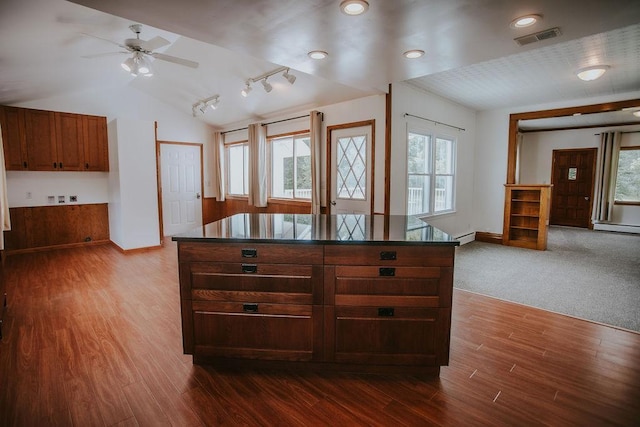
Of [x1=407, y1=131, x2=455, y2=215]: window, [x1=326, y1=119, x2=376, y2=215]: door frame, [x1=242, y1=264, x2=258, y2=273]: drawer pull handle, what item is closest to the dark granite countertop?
[x1=242, y1=264, x2=258, y2=273]: drawer pull handle

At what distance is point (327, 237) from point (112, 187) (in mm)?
5369

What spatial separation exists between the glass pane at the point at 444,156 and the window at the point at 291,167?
2299mm

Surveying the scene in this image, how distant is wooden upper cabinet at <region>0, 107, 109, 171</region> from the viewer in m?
5.01

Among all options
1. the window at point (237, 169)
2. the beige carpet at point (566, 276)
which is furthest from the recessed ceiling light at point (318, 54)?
the window at point (237, 169)

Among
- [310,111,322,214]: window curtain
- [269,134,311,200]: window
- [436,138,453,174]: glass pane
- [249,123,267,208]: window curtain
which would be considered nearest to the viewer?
[310,111,322,214]: window curtain

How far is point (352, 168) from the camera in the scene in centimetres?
486

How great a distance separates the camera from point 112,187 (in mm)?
5738

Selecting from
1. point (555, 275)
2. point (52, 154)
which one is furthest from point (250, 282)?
point (52, 154)

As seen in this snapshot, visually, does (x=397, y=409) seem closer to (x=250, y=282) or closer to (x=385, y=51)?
(x=250, y=282)

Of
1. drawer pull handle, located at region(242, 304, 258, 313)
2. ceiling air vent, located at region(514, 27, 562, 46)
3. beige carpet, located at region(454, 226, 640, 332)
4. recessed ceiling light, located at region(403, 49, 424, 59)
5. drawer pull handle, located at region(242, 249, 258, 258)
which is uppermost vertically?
recessed ceiling light, located at region(403, 49, 424, 59)

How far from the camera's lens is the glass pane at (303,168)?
224 inches

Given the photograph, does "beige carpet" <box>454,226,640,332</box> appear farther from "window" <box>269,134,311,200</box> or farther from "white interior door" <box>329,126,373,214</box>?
"window" <box>269,134,311,200</box>

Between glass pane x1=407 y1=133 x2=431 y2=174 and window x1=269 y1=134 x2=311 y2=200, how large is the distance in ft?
5.74

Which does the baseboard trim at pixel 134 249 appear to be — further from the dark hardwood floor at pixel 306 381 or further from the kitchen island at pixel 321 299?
the kitchen island at pixel 321 299
